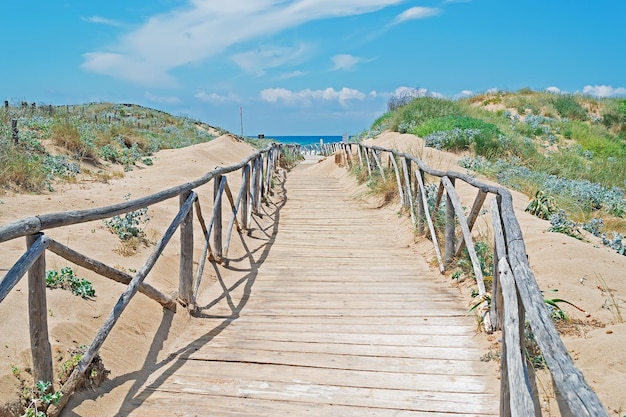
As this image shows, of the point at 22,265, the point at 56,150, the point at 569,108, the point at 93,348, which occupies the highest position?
the point at 569,108

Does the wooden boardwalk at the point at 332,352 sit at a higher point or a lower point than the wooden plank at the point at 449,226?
lower

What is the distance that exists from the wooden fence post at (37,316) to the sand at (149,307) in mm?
164

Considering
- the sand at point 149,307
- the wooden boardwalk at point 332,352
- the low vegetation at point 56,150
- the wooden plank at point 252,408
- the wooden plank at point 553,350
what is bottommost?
the wooden plank at point 252,408

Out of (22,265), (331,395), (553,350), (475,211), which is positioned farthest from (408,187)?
(553,350)

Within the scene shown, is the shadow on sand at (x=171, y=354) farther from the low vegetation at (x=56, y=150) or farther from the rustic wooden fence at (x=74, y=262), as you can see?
the low vegetation at (x=56, y=150)

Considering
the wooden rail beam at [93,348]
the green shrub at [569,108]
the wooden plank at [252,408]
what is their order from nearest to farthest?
1. the wooden rail beam at [93,348]
2. the wooden plank at [252,408]
3. the green shrub at [569,108]

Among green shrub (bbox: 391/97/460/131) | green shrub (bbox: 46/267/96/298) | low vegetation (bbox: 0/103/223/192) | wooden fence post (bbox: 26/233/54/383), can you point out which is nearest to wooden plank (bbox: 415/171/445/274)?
green shrub (bbox: 46/267/96/298)

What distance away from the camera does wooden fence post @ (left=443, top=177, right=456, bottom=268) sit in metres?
6.16

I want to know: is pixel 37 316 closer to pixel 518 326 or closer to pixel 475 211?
pixel 518 326

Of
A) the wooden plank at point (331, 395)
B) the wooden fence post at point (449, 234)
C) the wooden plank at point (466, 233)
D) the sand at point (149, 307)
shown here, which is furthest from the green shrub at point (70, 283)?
the wooden fence post at point (449, 234)

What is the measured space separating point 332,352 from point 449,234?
2571 mm

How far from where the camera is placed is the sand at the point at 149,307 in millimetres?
3336

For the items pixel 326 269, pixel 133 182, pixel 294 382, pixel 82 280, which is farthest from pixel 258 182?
pixel 294 382

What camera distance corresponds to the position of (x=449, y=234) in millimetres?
6203
